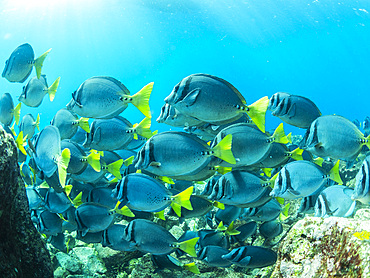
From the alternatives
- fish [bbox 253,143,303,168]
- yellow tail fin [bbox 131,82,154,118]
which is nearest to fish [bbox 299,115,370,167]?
fish [bbox 253,143,303,168]

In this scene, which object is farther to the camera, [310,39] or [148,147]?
[310,39]

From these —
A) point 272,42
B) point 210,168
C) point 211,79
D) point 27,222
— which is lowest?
point 272,42

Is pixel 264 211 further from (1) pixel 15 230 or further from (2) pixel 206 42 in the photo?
(2) pixel 206 42

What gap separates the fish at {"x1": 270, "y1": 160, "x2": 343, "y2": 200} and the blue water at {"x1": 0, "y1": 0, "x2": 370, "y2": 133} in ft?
102

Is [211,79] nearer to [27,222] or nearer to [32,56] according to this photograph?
[27,222]

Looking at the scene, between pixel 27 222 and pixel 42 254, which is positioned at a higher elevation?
pixel 27 222

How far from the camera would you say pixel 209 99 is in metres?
2.25

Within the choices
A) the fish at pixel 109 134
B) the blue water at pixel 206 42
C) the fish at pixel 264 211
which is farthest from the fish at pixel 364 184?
the blue water at pixel 206 42

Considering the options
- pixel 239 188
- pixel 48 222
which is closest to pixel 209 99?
pixel 239 188

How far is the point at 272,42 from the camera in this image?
4944 cm

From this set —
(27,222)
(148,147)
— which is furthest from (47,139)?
(148,147)

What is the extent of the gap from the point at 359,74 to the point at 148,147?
87.1 m

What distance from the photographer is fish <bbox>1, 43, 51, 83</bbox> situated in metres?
3.79

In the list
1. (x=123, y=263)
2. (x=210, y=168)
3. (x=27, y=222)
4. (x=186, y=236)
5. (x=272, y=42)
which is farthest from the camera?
(x=272, y=42)
